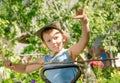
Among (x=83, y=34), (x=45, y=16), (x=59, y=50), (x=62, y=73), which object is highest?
(x=45, y=16)

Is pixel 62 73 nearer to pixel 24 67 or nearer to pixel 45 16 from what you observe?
pixel 24 67

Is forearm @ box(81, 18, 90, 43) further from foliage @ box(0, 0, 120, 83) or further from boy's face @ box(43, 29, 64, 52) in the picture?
foliage @ box(0, 0, 120, 83)

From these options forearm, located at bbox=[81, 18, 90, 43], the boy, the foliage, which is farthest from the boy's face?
the foliage

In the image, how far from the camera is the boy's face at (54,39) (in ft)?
9.12

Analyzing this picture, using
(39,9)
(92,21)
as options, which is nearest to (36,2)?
(39,9)

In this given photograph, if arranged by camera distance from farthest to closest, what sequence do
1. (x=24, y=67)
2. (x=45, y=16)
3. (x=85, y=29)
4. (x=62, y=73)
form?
(x=45, y=16)
(x=24, y=67)
(x=62, y=73)
(x=85, y=29)

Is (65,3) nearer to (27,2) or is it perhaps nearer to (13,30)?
(27,2)

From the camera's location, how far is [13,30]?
757cm

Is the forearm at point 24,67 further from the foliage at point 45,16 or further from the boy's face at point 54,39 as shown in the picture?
the foliage at point 45,16

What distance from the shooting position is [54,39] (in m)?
2.78

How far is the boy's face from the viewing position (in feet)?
9.12

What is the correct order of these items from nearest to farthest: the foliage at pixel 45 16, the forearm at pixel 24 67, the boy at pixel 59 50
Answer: the boy at pixel 59 50 < the forearm at pixel 24 67 < the foliage at pixel 45 16

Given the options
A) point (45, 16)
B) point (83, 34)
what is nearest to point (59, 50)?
point (83, 34)

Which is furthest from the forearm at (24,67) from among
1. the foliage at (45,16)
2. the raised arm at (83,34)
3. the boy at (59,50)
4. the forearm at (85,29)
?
the foliage at (45,16)
